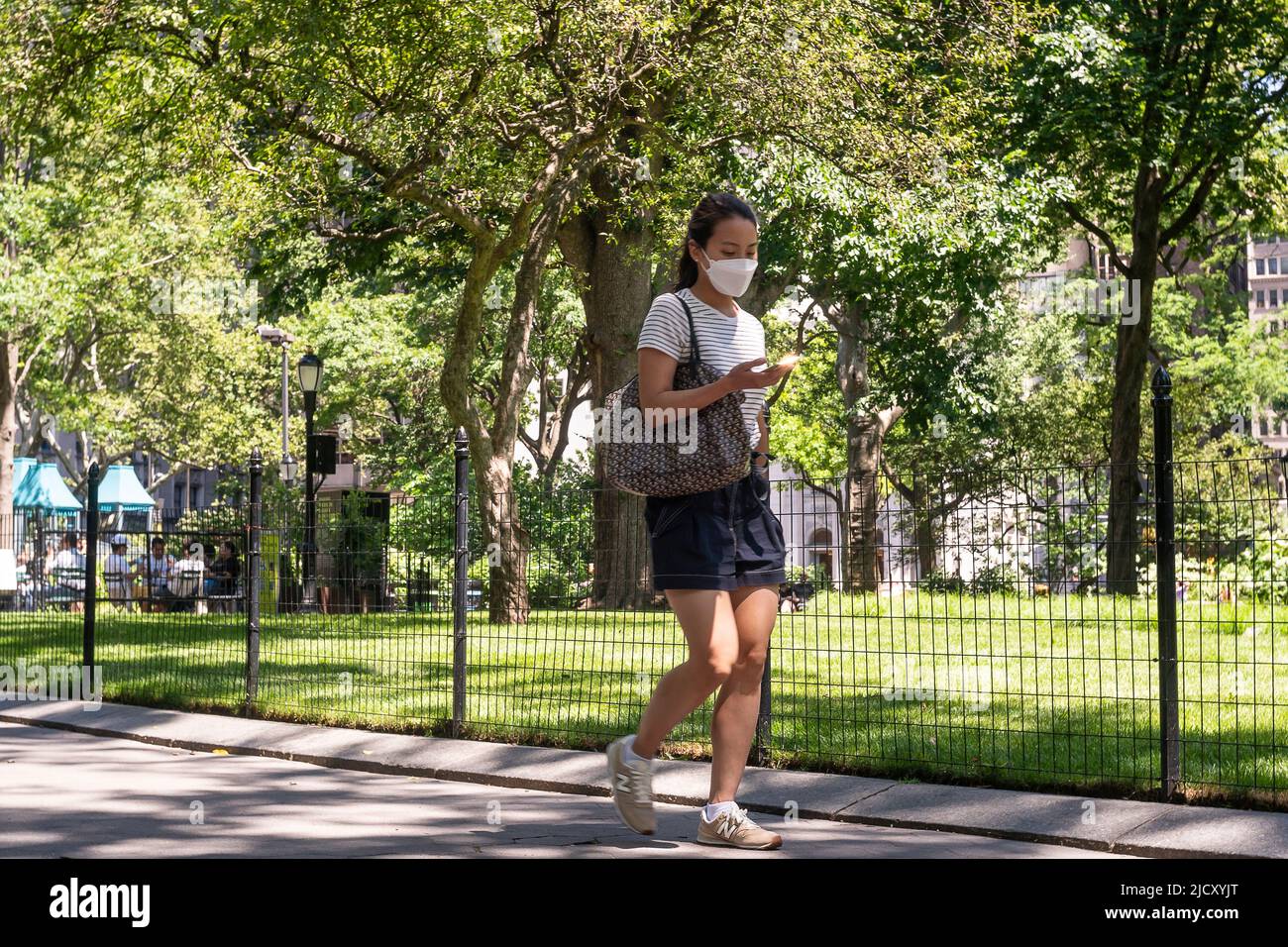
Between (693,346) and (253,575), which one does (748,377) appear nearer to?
(693,346)

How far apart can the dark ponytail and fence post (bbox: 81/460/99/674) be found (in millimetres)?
8357

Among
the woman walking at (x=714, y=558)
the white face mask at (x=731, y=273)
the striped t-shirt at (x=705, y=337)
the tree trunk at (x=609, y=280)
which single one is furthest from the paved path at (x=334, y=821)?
the tree trunk at (x=609, y=280)

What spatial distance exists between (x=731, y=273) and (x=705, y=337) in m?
0.25

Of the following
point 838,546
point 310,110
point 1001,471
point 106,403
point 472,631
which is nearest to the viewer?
point 1001,471

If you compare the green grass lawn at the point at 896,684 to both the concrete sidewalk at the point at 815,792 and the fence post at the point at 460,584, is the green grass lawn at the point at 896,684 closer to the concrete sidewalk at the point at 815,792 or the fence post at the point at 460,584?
the fence post at the point at 460,584

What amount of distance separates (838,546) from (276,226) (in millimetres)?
14316

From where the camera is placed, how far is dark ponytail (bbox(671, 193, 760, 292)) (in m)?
5.88

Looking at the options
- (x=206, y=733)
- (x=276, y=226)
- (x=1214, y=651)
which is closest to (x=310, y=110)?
(x=276, y=226)

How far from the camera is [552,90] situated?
18.2m

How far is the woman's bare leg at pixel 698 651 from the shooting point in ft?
18.7

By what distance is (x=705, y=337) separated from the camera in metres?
5.91

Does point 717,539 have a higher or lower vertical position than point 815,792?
higher

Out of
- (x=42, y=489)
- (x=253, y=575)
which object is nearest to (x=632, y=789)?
(x=253, y=575)

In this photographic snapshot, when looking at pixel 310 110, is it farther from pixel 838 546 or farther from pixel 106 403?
pixel 106 403
